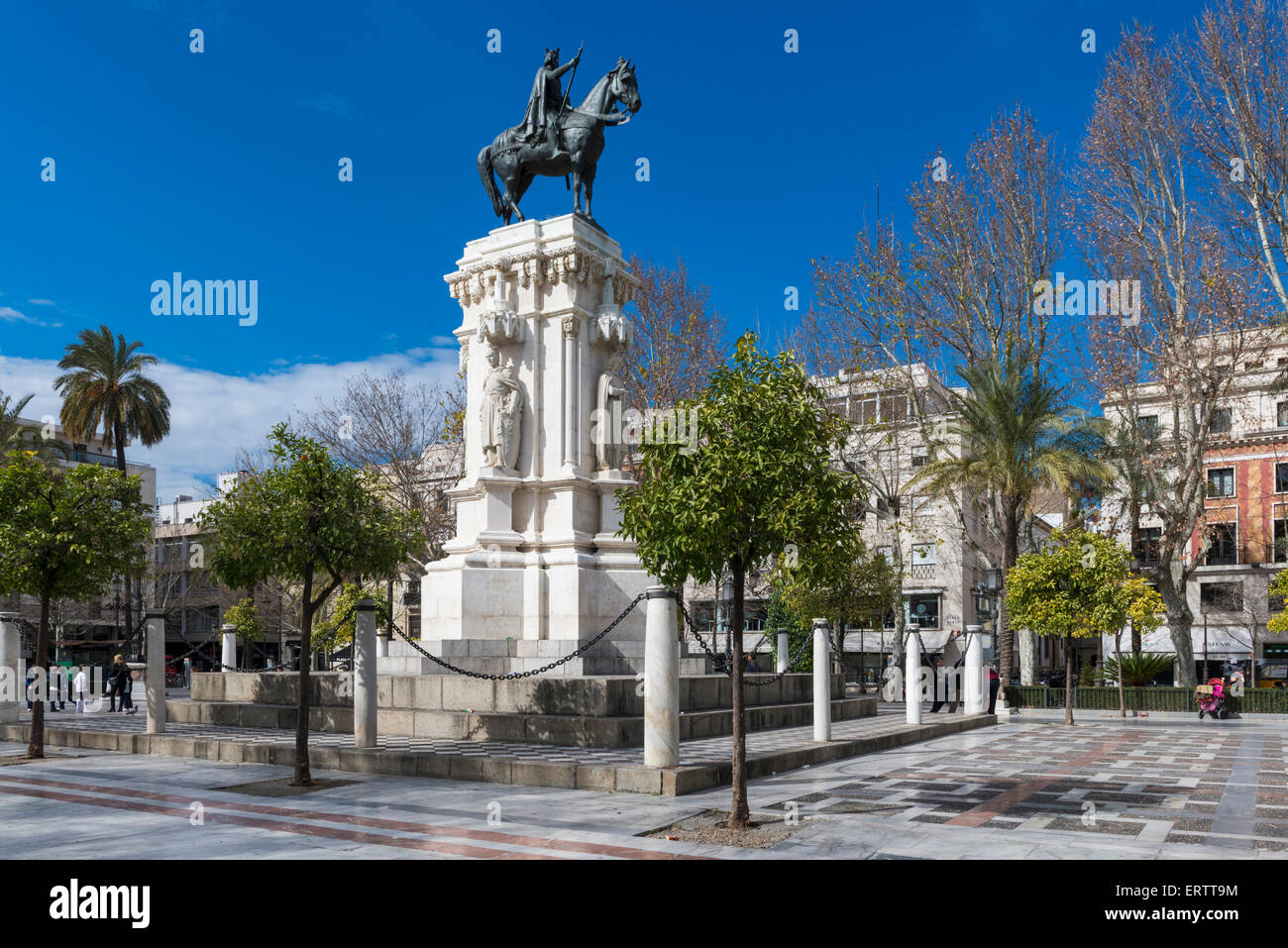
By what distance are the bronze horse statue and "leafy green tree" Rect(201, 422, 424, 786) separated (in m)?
8.21

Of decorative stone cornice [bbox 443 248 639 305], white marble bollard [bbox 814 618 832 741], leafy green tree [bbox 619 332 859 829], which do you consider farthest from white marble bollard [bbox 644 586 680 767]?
decorative stone cornice [bbox 443 248 639 305]

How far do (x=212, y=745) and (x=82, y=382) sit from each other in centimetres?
3172

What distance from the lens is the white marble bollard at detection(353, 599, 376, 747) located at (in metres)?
12.8

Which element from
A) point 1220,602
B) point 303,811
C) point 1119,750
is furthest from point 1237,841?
point 1220,602

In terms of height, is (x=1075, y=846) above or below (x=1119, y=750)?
above

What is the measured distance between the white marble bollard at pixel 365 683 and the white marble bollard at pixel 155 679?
441 cm

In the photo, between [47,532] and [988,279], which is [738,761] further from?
[988,279]

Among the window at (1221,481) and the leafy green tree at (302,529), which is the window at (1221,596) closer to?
the window at (1221,481)

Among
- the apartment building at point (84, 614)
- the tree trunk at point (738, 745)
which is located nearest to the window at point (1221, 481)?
the tree trunk at point (738, 745)

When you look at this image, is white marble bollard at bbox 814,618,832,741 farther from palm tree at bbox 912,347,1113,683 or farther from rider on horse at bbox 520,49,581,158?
palm tree at bbox 912,347,1113,683

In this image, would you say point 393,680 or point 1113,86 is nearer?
point 393,680

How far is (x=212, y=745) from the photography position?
45.0 ft

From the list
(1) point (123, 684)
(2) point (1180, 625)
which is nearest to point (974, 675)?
(2) point (1180, 625)

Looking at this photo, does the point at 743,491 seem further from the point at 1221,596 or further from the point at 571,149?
the point at 1221,596
